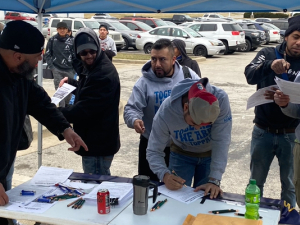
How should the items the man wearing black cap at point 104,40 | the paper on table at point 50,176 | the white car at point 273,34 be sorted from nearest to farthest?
the paper on table at point 50,176 → the man wearing black cap at point 104,40 → the white car at point 273,34

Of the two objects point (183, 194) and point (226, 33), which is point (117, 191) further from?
point (226, 33)

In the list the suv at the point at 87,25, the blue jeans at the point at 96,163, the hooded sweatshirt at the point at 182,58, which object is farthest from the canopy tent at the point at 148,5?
the suv at the point at 87,25

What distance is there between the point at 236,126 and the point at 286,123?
4453 millimetres

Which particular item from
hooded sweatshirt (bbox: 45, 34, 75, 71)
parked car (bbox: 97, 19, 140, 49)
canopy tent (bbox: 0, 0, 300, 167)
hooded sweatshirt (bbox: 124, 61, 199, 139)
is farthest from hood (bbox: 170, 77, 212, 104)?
parked car (bbox: 97, 19, 140, 49)

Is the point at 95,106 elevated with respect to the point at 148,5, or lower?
lower

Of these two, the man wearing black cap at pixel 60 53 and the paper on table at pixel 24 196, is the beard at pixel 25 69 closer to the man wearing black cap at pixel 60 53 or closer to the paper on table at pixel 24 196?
the paper on table at pixel 24 196

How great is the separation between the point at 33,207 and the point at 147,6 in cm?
279

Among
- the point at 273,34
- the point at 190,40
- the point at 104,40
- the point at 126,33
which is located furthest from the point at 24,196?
the point at 273,34

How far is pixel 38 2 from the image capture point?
4.48 metres

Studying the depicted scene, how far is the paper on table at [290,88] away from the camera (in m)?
3.02

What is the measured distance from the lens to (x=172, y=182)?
3.01m

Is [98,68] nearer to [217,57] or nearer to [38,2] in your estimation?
[38,2]

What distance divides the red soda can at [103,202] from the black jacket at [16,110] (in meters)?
0.76

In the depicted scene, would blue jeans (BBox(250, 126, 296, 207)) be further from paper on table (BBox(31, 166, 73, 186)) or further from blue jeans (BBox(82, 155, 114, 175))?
paper on table (BBox(31, 166, 73, 186))
